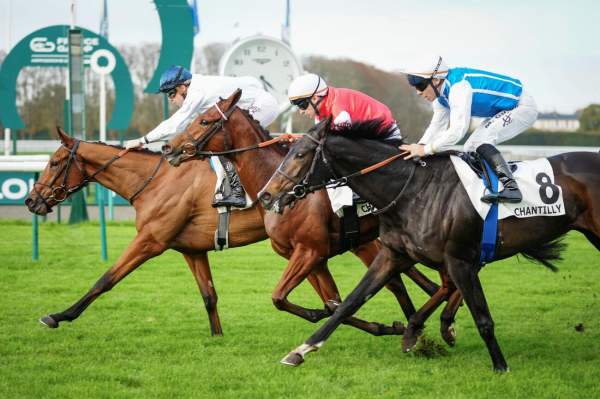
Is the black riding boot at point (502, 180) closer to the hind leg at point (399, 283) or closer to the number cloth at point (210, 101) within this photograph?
the hind leg at point (399, 283)

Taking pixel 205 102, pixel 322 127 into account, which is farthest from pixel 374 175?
pixel 205 102

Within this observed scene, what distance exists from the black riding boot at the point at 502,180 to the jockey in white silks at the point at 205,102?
80.2 inches

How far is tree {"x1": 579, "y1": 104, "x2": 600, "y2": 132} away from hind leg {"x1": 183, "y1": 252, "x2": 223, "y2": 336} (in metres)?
24.0

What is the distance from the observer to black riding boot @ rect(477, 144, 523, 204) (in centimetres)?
605

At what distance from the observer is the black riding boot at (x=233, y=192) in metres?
7.28

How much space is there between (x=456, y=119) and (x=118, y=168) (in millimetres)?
2975

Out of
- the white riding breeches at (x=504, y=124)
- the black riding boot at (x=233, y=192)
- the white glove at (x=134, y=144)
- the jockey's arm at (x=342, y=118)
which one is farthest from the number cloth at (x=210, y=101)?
the white riding breeches at (x=504, y=124)

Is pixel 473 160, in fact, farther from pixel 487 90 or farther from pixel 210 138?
pixel 210 138

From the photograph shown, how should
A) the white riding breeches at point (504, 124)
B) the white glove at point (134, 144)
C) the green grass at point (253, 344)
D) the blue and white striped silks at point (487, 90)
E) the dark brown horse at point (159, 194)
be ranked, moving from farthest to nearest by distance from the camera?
the white glove at point (134, 144) < the dark brown horse at point (159, 194) < the white riding breeches at point (504, 124) < the blue and white striped silks at point (487, 90) < the green grass at point (253, 344)

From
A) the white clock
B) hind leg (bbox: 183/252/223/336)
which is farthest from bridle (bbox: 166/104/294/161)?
the white clock

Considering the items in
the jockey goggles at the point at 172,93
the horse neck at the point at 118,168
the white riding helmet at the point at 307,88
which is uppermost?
the white riding helmet at the point at 307,88

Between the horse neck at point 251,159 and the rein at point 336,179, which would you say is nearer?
the rein at point 336,179

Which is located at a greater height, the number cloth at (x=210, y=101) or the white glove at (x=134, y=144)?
the number cloth at (x=210, y=101)

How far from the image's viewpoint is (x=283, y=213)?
673 centimetres
